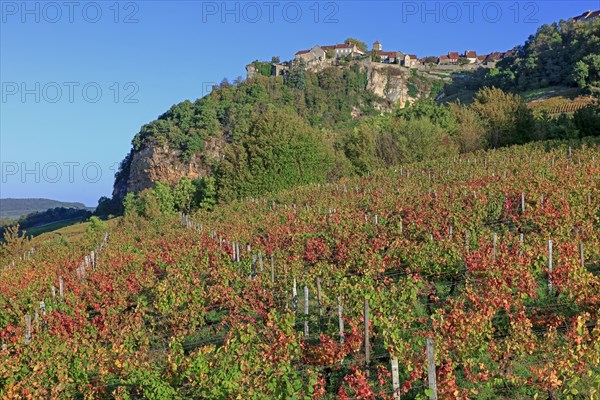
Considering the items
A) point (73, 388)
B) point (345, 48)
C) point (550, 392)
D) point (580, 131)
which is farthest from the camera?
point (345, 48)

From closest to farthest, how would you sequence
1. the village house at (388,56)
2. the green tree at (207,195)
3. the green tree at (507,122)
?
the green tree at (207,195)
the green tree at (507,122)
the village house at (388,56)

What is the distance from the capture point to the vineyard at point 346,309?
7.13 meters

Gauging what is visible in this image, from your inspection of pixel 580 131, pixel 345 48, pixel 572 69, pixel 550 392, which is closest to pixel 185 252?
pixel 550 392

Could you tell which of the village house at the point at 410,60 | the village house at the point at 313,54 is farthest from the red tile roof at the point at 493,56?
the village house at the point at 313,54

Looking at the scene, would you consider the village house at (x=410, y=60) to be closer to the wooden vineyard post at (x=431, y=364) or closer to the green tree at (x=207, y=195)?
the green tree at (x=207, y=195)

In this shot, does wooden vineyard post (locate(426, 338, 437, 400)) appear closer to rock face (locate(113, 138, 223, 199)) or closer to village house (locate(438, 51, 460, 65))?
rock face (locate(113, 138, 223, 199))

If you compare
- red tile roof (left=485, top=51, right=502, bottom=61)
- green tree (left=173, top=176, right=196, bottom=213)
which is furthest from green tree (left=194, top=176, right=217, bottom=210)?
red tile roof (left=485, top=51, right=502, bottom=61)

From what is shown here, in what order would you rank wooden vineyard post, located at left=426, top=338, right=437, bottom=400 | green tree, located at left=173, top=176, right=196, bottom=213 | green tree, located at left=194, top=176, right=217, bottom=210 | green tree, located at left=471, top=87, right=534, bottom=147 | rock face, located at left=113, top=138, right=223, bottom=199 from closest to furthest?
wooden vineyard post, located at left=426, top=338, right=437, bottom=400
green tree, located at left=194, top=176, right=217, bottom=210
green tree, located at left=471, top=87, right=534, bottom=147
green tree, located at left=173, top=176, right=196, bottom=213
rock face, located at left=113, top=138, right=223, bottom=199

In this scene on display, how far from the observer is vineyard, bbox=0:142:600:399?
7129 millimetres

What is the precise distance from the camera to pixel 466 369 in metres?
7.25

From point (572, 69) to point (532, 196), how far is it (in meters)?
61.4

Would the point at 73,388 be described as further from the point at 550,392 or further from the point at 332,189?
the point at 332,189

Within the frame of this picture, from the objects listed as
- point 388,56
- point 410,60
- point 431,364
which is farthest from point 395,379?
point 410,60

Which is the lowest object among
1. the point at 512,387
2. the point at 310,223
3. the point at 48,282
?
the point at 512,387
